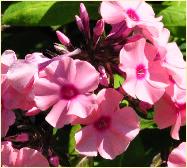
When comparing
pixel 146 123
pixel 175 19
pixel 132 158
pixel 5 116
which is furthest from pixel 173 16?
pixel 5 116

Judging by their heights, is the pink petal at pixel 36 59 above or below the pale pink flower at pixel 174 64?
above

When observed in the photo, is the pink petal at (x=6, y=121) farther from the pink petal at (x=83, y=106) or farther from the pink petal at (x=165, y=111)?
the pink petal at (x=165, y=111)

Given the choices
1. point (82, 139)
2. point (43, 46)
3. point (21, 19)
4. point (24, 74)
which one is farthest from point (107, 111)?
point (43, 46)

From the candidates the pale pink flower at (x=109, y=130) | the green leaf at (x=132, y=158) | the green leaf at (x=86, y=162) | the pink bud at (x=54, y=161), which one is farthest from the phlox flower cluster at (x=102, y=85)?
the green leaf at (x=132, y=158)

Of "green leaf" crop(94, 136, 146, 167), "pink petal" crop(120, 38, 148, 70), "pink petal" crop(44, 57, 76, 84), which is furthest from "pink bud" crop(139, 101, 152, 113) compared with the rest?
"green leaf" crop(94, 136, 146, 167)

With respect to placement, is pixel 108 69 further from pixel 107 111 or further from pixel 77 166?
pixel 77 166

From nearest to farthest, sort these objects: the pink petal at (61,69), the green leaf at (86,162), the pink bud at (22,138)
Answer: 1. the pink petal at (61,69)
2. the pink bud at (22,138)
3. the green leaf at (86,162)

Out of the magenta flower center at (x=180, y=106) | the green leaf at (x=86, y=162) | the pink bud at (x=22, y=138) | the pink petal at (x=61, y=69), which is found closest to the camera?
the pink petal at (x=61, y=69)
